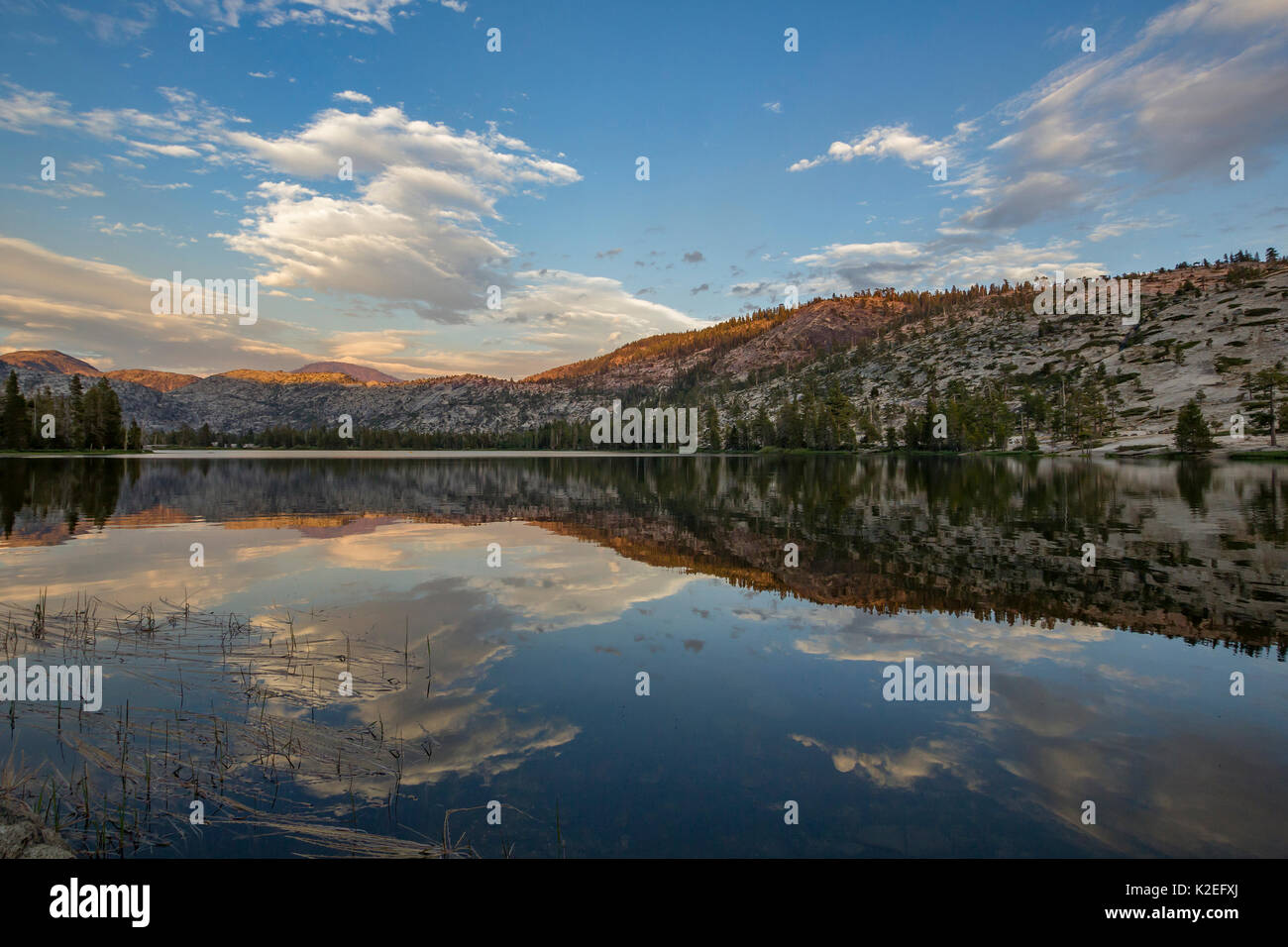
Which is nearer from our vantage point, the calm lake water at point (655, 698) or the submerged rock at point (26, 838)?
the submerged rock at point (26, 838)

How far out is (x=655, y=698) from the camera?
474 inches

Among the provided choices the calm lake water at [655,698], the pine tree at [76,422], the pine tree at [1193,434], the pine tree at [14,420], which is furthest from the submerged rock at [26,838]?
the pine tree at [76,422]

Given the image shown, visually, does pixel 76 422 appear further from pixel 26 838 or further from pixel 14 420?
pixel 26 838

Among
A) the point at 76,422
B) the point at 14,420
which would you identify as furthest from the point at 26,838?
the point at 76,422

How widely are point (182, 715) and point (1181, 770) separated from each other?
1682 centimetres

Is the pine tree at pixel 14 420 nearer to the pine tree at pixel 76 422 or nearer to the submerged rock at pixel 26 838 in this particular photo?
the pine tree at pixel 76 422

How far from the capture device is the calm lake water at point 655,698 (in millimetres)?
7777

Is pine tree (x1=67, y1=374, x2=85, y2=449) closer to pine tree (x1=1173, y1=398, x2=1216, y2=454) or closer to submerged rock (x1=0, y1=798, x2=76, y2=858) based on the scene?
submerged rock (x1=0, y1=798, x2=76, y2=858)

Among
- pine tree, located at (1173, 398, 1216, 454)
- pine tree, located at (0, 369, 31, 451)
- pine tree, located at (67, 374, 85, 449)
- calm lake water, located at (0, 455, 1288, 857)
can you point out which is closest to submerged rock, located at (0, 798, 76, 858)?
calm lake water, located at (0, 455, 1288, 857)

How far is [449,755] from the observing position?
9.55m

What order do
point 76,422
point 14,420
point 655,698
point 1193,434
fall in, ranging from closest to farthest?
1. point 655,698
2. point 1193,434
3. point 14,420
4. point 76,422

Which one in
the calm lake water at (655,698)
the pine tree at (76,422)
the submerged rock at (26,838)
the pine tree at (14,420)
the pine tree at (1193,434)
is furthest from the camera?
the pine tree at (76,422)
